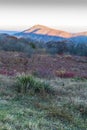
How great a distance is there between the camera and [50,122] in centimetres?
632

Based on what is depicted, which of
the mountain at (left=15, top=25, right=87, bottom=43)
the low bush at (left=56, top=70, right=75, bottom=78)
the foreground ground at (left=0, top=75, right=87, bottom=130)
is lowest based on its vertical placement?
the low bush at (left=56, top=70, right=75, bottom=78)

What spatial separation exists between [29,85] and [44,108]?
6.01 ft

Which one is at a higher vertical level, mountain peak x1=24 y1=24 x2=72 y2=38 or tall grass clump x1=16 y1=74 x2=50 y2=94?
mountain peak x1=24 y1=24 x2=72 y2=38

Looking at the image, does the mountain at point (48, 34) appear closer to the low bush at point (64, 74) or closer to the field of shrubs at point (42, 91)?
the field of shrubs at point (42, 91)

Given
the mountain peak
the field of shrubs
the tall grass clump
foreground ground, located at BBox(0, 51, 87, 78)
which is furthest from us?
the mountain peak

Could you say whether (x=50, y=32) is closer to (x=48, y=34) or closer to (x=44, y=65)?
(x=48, y=34)

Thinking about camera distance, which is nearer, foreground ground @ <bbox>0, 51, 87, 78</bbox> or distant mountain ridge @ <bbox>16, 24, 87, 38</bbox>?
foreground ground @ <bbox>0, 51, 87, 78</bbox>

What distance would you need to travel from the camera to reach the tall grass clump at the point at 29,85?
8.80 meters

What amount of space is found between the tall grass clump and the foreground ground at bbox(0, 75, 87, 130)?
0.17 m

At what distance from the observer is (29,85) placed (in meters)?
8.99

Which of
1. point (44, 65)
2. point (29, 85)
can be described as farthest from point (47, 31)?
point (29, 85)

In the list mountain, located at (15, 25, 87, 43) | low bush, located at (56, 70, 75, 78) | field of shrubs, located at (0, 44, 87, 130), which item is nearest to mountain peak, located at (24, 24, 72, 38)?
mountain, located at (15, 25, 87, 43)

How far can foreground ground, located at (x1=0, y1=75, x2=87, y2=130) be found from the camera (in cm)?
590

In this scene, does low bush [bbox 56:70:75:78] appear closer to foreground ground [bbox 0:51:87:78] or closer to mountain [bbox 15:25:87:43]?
foreground ground [bbox 0:51:87:78]
